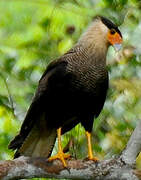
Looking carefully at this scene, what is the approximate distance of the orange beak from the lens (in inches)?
189

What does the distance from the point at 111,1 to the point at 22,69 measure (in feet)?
3.30

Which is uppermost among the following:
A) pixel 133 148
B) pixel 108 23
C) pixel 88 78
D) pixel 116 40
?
pixel 108 23

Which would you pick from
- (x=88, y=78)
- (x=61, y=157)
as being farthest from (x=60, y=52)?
(x=61, y=157)

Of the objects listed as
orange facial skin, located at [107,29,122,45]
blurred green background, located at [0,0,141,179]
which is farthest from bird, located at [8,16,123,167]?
blurred green background, located at [0,0,141,179]

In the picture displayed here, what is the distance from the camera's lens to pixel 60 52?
551cm

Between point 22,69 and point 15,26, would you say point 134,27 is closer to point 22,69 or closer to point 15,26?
point 22,69

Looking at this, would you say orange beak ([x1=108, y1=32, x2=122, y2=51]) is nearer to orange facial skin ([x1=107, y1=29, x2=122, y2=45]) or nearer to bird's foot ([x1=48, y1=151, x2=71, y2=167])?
orange facial skin ([x1=107, y1=29, x2=122, y2=45])

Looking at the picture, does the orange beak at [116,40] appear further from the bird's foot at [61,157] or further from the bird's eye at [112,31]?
the bird's foot at [61,157]

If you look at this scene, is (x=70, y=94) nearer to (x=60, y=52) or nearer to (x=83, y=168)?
(x=83, y=168)

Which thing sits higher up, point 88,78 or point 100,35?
point 100,35

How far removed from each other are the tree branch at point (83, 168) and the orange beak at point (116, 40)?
105 cm

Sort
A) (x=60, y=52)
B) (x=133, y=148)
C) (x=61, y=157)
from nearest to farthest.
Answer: (x=133, y=148), (x=61, y=157), (x=60, y=52)

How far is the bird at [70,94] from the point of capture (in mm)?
4652

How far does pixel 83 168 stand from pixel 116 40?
129 cm
